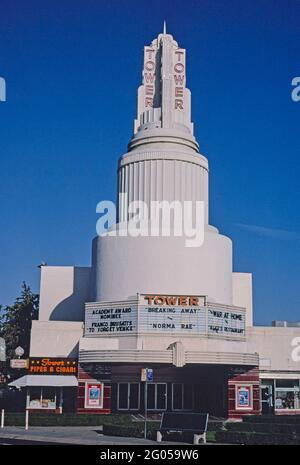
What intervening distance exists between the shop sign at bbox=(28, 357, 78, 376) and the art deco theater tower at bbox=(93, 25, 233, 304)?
21.0 feet

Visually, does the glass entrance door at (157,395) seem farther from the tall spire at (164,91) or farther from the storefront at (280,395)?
the tall spire at (164,91)

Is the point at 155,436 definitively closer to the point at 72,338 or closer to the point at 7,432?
the point at 7,432

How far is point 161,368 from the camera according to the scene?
48188 millimetres

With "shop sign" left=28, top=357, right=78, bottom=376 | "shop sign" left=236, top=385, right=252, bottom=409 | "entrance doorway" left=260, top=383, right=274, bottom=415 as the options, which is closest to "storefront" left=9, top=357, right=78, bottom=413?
"shop sign" left=28, top=357, right=78, bottom=376

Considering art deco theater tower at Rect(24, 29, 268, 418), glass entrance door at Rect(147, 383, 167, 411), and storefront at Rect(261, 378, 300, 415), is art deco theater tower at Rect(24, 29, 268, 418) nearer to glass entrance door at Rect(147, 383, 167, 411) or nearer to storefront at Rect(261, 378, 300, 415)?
glass entrance door at Rect(147, 383, 167, 411)

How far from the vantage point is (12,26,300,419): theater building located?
150ft

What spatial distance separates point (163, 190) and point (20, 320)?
2896 centimetres

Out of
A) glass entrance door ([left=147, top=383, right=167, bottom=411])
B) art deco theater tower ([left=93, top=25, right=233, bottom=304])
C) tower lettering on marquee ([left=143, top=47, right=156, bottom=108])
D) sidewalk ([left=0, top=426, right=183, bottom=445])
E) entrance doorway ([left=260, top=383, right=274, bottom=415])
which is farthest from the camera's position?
tower lettering on marquee ([left=143, top=47, right=156, bottom=108])

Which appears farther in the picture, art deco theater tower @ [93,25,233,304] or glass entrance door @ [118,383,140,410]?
art deco theater tower @ [93,25,233,304]

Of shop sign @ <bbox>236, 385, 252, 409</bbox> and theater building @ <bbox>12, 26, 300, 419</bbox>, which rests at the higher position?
theater building @ <bbox>12, 26, 300, 419</bbox>

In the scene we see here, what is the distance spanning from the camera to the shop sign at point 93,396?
4516 centimetres

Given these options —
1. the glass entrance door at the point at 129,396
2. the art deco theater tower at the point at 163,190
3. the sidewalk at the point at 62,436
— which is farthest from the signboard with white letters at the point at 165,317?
the sidewalk at the point at 62,436

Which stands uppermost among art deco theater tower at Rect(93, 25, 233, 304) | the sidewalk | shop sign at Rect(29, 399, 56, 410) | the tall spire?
the tall spire
